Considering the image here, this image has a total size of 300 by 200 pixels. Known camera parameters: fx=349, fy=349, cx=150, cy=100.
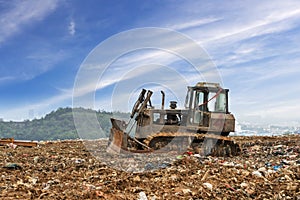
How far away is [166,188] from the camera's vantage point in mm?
6480

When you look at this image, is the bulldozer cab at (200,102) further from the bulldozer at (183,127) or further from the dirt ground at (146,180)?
the dirt ground at (146,180)

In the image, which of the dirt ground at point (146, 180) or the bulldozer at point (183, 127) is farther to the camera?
the bulldozer at point (183, 127)

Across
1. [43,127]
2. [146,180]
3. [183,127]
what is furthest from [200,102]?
[43,127]

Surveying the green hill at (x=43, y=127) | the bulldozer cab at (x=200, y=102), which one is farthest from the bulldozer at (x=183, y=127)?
the green hill at (x=43, y=127)

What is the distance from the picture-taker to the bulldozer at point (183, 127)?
40.7 ft

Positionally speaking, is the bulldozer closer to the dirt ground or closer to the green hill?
the dirt ground

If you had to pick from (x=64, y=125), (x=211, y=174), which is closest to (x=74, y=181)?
(x=211, y=174)

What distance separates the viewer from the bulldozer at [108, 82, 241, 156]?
40.7 feet

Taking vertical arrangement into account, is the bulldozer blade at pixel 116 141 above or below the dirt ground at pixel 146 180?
above

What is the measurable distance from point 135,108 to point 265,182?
7165 mm

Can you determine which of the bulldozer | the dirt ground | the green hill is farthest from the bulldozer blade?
the green hill

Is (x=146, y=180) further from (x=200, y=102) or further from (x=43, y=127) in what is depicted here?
(x=43, y=127)

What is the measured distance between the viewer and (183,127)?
12992 mm

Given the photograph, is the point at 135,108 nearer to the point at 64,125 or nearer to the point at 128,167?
the point at 128,167
